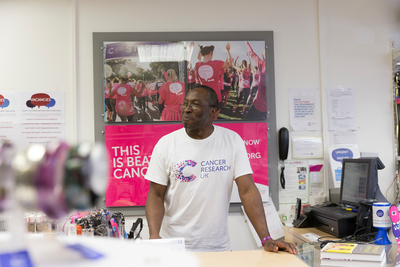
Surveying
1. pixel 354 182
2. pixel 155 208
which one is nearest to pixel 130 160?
pixel 155 208

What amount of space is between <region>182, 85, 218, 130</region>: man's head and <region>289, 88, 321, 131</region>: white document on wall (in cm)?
108

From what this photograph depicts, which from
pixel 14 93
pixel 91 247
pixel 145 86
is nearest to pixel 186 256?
pixel 91 247

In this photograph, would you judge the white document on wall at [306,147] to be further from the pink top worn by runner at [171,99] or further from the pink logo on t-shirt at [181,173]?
the pink logo on t-shirt at [181,173]

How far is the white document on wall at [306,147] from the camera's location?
2.68m

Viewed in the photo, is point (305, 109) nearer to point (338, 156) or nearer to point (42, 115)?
point (338, 156)

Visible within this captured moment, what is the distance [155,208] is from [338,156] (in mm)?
1665

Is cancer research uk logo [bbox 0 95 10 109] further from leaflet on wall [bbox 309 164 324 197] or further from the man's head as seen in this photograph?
leaflet on wall [bbox 309 164 324 197]

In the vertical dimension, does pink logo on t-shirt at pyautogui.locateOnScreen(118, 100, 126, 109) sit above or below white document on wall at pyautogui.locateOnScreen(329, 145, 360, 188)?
above

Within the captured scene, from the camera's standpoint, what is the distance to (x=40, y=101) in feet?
8.50

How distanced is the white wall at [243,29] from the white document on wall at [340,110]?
0.19 ft

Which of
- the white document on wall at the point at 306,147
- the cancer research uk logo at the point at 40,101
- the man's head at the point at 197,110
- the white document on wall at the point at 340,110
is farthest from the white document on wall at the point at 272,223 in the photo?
the cancer research uk logo at the point at 40,101

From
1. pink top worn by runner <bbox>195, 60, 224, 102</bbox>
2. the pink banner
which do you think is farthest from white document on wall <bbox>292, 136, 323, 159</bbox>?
pink top worn by runner <bbox>195, 60, 224, 102</bbox>

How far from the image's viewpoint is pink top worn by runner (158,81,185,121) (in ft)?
8.60

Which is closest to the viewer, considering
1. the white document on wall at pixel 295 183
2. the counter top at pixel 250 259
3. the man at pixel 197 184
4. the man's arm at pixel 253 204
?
the counter top at pixel 250 259
